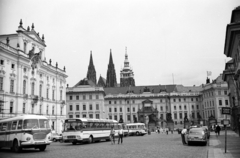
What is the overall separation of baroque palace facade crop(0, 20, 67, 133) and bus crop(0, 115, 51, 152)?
2098cm

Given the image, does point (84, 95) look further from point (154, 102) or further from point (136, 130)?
point (136, 130)

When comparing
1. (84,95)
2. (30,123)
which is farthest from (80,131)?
(84,95)

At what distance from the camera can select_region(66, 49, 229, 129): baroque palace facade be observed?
86438 mm

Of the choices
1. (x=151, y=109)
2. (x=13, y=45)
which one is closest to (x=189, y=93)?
(x=151, y=109)

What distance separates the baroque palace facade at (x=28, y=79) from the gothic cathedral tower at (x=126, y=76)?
93054 millimetres

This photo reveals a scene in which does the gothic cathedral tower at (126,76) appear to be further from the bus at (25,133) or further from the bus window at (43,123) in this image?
the bus at (25,133)

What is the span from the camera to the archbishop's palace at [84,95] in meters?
43.2

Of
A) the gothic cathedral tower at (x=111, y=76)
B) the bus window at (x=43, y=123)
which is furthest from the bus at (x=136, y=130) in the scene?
the gothic cathedral tower at (x=111, y=76)

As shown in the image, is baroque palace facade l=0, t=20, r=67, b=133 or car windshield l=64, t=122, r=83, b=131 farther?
baroque palace facade l=0, t=20, r=67, b=133

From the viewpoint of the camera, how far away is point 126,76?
508 feet

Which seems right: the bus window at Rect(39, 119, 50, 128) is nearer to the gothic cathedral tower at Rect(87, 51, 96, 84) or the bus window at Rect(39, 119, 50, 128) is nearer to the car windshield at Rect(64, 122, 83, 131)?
the car windshield at Rect(64, 122, 83, 131)

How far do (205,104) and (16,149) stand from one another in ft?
283

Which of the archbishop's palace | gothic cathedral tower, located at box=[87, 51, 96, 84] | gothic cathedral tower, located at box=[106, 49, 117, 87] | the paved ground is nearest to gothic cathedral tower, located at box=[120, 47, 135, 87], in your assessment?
the archbishop's palace

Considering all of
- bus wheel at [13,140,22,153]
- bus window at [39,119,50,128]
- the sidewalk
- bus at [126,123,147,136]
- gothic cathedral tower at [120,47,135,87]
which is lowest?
bus at [126,123,147,136]
